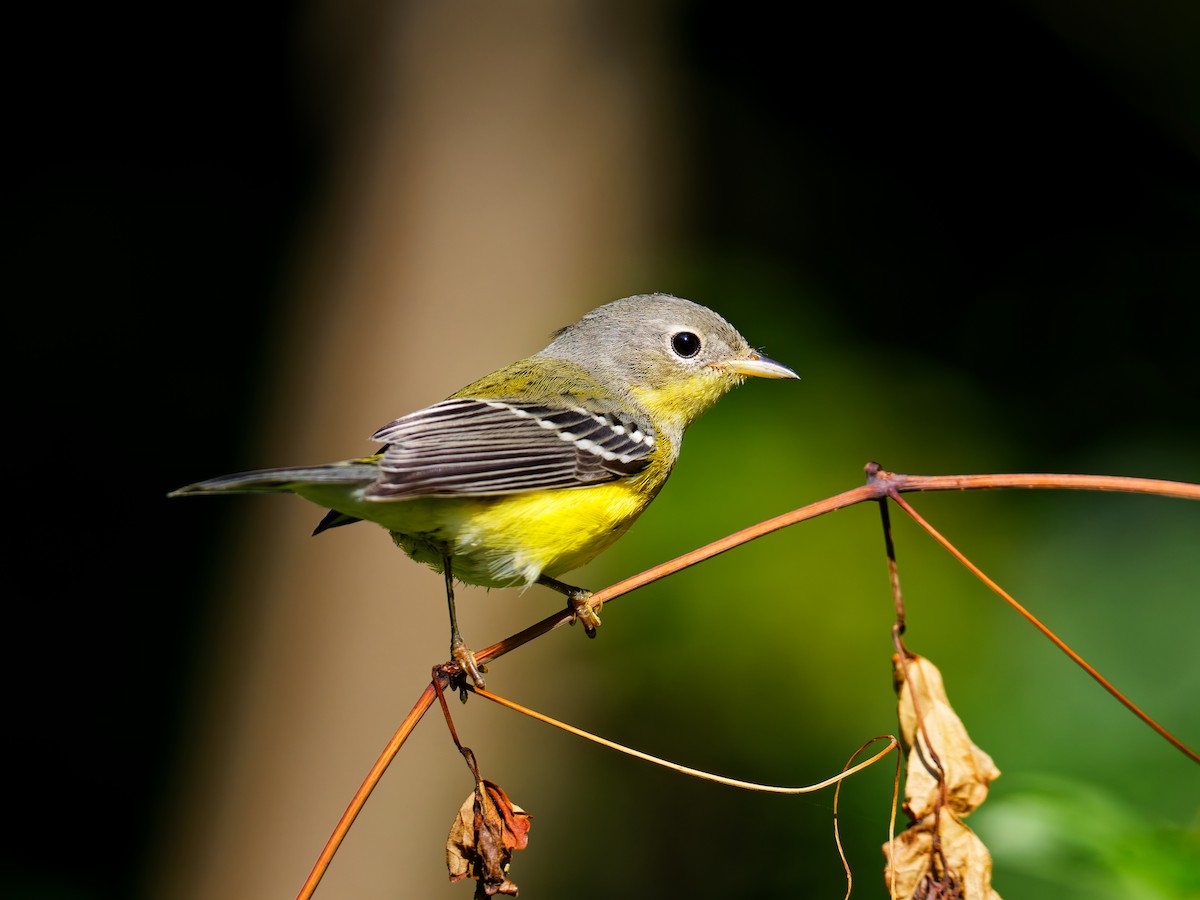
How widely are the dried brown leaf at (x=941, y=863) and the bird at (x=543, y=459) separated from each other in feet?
3.10

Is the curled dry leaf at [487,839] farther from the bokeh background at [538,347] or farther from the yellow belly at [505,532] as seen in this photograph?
the bokeh background at [538,347]

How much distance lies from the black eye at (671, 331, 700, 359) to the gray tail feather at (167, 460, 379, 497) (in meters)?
1.43

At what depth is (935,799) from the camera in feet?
6.31

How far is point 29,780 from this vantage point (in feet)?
21.4

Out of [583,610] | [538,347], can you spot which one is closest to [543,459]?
[583,610]

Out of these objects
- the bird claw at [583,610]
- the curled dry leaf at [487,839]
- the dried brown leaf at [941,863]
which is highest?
the bird claw at [583,610]

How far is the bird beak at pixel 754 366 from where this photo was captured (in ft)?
11.9

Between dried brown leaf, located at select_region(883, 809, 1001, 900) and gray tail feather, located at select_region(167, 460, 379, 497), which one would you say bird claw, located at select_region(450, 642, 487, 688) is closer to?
gray tail feather, located at select_region(167, 460, 379, 497)

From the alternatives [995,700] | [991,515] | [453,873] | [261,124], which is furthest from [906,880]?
[261,124]

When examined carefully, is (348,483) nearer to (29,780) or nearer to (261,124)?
(29,780)

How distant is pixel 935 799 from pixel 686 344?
2.05 m

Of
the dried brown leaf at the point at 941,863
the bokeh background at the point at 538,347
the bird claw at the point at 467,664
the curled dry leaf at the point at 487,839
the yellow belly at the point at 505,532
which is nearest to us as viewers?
the dried brown leaf at the point at 941,863

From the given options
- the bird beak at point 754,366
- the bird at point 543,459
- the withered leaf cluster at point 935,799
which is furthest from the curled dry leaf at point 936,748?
the bird beak at point 754,366

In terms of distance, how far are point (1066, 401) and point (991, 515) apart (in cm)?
95
